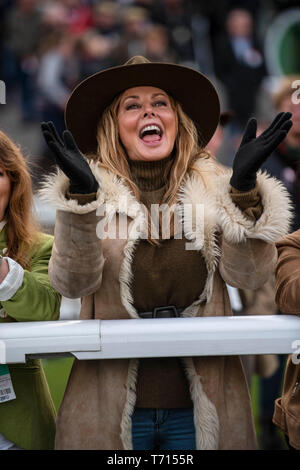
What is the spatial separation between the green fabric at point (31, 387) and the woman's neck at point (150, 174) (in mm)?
420

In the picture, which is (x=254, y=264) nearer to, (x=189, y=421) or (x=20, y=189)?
(x=189, y=421)

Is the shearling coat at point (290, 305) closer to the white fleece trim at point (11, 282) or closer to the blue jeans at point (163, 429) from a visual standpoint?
the blue jeans at point (163, 429)

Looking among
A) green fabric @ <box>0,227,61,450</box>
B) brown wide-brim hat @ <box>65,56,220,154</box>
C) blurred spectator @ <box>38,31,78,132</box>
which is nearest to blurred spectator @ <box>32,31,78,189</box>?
blurred spectator @ <box>38,31,78,132</box>

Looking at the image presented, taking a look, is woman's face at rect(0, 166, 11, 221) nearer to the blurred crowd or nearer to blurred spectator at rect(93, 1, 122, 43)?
the blurred crowd

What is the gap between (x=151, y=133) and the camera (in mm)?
2275

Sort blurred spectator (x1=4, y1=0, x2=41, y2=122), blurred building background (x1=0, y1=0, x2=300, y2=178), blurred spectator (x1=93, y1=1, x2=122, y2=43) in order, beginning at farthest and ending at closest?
blurred spectator (x1=93, y1=1, x2=122, y2=43), blurred spectator (x1=4, y1=0, x2=41, y2=122), blurred building background (x1=0, y1=0, x2=300, y2=178)

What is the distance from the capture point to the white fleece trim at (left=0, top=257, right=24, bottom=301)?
199 cm

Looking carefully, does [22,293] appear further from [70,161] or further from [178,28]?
[178,28]

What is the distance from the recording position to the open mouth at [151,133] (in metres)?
2.26

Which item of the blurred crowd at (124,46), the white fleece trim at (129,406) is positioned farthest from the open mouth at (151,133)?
the blurred crowd at (124,46)

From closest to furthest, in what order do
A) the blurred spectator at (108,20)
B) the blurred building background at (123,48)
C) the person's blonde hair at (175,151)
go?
the person's blonde hair at (175,151)
the blurred building background at (123,48)
the blurred spectator at (108,20)

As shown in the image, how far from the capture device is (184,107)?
96.4 inches

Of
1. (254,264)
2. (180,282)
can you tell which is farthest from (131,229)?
(254,264)

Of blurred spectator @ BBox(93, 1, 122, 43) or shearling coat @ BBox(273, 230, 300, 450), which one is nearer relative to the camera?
shearling coat @ BBox(273, 230, 300, 450)
